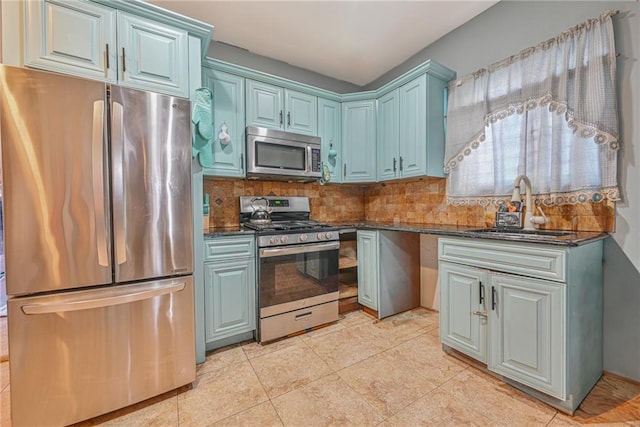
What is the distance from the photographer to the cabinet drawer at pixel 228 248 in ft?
6.51

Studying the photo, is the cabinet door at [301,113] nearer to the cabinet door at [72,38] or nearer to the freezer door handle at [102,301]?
the cabinet door at [72,38]

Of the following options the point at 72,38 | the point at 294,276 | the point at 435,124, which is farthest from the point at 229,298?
the point at 435,124

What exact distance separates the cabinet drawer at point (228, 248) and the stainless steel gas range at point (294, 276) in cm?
9

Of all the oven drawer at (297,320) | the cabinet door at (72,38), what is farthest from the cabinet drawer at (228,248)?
the cabinet door at (72,38)

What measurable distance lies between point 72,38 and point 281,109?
4.92ft

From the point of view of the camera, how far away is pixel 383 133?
289 centimetres

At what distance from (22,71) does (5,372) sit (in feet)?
6.59

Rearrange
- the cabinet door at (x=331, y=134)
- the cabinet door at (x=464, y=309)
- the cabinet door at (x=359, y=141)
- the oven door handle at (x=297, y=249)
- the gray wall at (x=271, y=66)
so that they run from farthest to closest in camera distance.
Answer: the cabinet door at (x=359, y=141) → the cabinet door at (x=331, y=134) → the gray wall at (x=271, y=66) → the oven door handle at (x=297, y=249) → the cabinet door at (x=464, y=309)

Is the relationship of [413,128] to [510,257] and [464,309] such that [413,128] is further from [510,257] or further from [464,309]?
[464,309]

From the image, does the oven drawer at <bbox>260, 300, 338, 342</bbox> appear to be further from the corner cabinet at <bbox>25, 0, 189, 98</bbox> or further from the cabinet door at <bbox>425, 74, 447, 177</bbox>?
the corner cabinet at <bbox>25, 0, 189, 98</bbox>

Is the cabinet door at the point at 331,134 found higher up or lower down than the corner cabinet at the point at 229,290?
higher up

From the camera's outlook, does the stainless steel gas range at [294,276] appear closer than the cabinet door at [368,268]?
Yes

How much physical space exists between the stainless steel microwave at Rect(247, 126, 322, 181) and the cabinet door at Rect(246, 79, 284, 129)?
0.32 feet

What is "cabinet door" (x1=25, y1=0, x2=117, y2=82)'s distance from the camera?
4.59 ft
